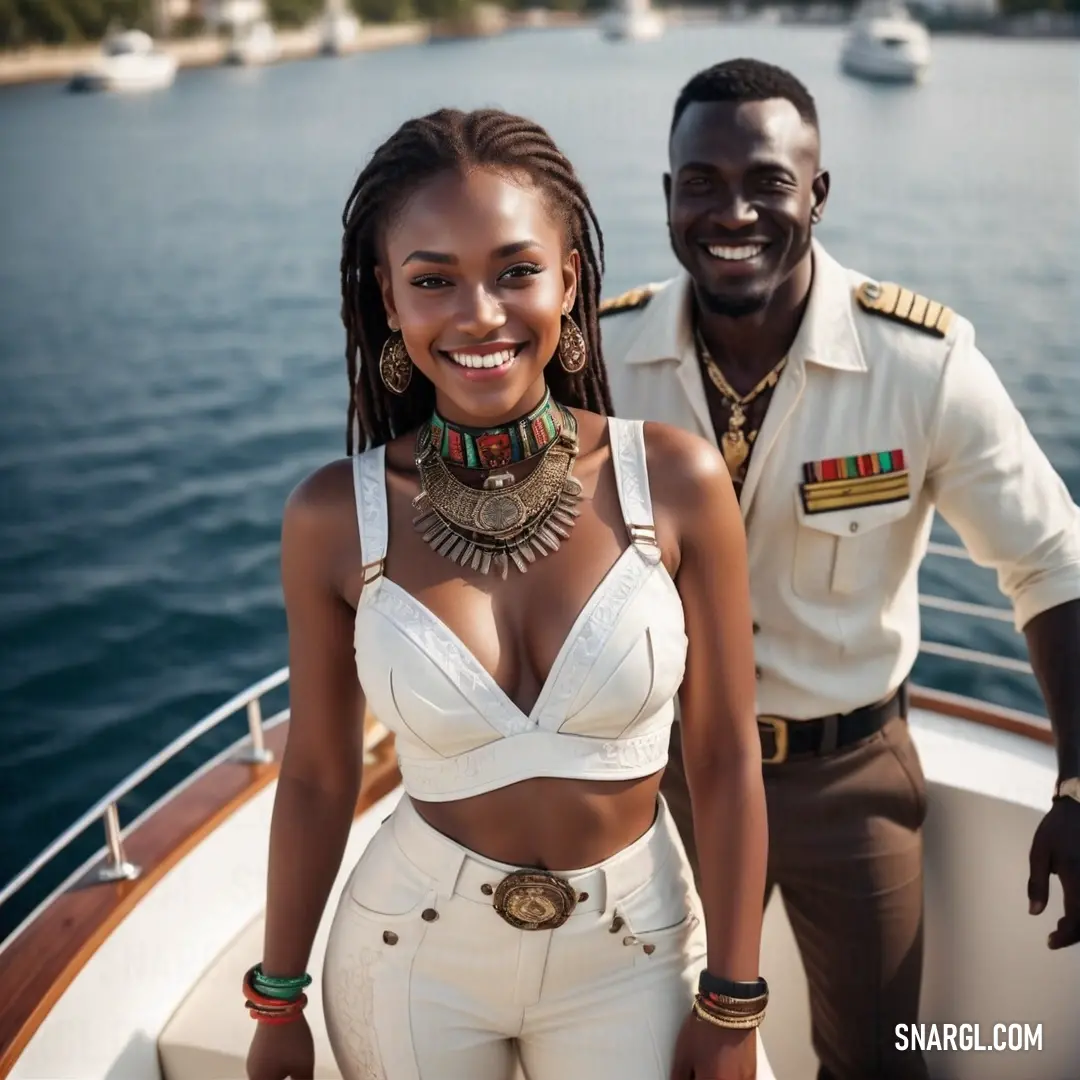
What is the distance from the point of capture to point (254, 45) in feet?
144

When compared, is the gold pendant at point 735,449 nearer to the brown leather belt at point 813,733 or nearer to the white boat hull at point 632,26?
the brown leather belt at point 813,733

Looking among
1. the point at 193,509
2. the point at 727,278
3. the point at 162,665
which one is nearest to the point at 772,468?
the point at 727,278

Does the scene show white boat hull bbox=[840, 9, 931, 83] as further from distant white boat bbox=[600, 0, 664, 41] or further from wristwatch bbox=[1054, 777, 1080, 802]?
wristwatch bbox=[1054, 777, 1080, 802]

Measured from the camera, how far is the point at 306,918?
1880 millimetres

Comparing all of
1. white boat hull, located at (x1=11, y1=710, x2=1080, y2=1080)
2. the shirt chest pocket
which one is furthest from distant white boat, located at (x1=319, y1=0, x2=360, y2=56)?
the shirt chest pocket

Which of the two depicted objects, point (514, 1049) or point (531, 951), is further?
point (514, 1049)

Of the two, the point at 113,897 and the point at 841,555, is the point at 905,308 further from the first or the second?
the point at 113,897

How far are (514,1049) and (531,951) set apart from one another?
215 mm

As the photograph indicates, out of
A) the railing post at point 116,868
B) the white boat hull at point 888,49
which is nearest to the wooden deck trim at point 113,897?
the railing post at point 116,868

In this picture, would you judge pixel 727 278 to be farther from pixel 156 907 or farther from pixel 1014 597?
pixel 156 907

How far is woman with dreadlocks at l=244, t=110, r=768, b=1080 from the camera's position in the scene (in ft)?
5.37

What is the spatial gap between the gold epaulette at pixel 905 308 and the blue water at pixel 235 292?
3.05ft

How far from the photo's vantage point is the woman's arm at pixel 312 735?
5.75 ft

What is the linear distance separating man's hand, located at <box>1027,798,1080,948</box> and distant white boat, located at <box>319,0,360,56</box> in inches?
1918
